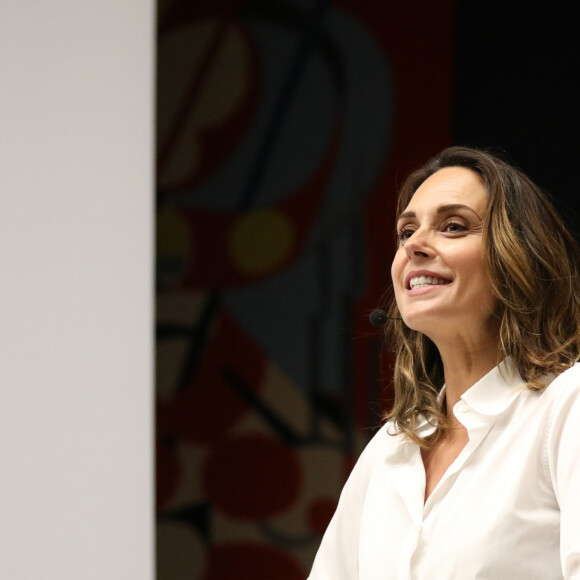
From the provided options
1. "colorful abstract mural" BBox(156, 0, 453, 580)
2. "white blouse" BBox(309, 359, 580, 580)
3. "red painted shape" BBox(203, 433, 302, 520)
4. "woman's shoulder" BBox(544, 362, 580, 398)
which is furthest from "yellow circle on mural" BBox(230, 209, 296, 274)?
"woman's shoulder" BBox(544, 362, 580, 398)

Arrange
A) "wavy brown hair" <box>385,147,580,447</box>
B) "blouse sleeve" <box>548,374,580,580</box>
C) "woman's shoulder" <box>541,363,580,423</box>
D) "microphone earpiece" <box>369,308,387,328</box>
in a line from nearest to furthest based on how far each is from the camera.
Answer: "blouse sleeve" <box>548,374,580,580</box> → "woman's shoulder" <box>541,363,580,423</box> → "wavy brown hair" <box>385,147,580,447</box> → "microphone earpiece" <box>369,308,387,328</box>

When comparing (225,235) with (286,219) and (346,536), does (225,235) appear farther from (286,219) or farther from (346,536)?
(346,536)

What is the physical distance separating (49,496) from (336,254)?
1.26 meters

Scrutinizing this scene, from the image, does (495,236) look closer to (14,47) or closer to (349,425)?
(14,47)

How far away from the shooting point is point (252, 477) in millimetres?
3006

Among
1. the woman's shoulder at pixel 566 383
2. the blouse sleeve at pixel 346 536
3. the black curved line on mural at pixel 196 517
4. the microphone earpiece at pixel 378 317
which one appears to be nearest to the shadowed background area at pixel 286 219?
the black curved line on mural at pixel 196 517

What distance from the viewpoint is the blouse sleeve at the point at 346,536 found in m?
1.64

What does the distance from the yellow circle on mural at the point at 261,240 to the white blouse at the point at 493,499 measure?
1534mm

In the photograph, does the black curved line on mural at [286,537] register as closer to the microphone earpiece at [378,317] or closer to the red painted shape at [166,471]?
the red painted shape at [166,471]

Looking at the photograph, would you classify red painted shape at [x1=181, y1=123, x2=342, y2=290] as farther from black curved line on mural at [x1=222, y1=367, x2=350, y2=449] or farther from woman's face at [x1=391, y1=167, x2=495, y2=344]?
woman's face at [x1=391, y1=167, x2=495, y2=344]

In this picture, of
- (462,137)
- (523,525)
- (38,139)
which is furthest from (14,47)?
(523,525)

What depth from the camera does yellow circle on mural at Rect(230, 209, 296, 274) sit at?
305 cm

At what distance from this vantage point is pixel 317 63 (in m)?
3.10

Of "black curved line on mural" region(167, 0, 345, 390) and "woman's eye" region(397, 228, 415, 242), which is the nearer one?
"woman's eye" region(397, 228, 415, 242)
